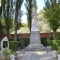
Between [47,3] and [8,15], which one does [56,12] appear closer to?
[47,3]

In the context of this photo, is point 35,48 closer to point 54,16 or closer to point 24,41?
point 54,16

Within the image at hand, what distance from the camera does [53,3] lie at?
20109mm

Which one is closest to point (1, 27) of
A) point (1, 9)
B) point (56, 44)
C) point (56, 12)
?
point (1, 9)

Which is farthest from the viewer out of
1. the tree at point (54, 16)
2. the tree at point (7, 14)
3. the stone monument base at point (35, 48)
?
the tree at point (7, 14)

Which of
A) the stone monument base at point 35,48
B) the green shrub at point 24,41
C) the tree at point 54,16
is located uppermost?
the tree at point 54,16

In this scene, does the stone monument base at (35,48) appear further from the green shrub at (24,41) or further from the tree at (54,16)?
the green shrub at (24,41)

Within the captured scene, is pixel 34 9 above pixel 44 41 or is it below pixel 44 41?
above

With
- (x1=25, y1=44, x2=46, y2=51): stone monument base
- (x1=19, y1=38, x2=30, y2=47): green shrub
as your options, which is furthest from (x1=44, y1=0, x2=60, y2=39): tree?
(x1=19, y1=38, x2=30, y2=47): green shrub

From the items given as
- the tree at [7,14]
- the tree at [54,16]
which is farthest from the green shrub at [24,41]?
the tree at [54,16]

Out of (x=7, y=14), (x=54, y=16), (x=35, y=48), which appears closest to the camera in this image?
(x=35, y=48)

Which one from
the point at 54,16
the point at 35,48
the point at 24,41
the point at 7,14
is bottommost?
the point at 35,48

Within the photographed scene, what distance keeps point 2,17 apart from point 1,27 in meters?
1.10

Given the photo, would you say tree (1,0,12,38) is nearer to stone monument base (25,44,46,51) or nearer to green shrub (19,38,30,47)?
green shrub (19,38,30,47)

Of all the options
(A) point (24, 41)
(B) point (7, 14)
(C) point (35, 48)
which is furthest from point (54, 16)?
(A) point (24, 41)
